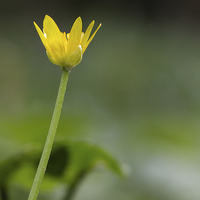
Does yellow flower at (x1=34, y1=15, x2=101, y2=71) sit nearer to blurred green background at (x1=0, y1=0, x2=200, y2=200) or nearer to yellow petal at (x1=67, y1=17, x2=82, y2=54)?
yellow petal at (x1=67, y1=17, x2=82, y2=54)

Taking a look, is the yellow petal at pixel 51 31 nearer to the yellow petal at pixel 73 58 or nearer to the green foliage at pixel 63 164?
the yellow petal at pixel 73 58

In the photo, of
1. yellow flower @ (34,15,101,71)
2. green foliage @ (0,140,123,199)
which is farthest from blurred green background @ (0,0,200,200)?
yellow flower @ (34,15,101,71)

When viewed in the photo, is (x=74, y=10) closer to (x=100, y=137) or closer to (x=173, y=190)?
(x=100, y=137)

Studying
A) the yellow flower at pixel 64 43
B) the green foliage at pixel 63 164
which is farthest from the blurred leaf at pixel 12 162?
the yellow flower at pixel 64 43

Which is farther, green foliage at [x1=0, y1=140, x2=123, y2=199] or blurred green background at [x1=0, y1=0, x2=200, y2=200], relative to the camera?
blurred green background at [x1=0, y1=0, x2=200, y2=200]

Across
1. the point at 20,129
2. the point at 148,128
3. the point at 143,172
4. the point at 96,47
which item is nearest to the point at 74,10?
the point at 96,47

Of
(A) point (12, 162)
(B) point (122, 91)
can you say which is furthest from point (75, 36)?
(B) point (122, 91)

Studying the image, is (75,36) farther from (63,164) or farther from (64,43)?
(63,164)
